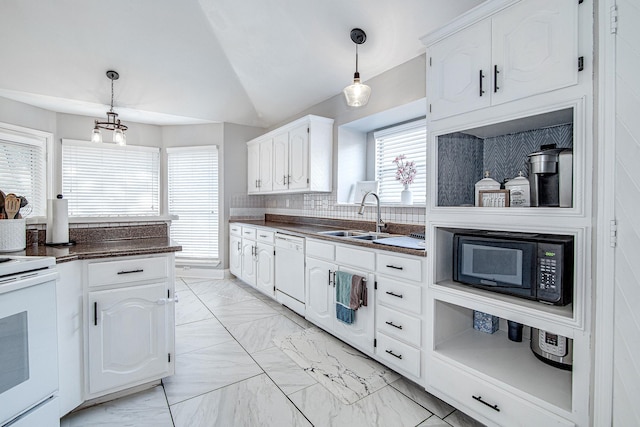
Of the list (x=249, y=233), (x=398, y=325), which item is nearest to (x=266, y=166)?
(x=249, y=233)

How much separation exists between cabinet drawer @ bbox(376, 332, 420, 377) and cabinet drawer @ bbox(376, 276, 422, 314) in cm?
25

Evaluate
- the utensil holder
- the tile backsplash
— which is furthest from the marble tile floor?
the tile backsplash

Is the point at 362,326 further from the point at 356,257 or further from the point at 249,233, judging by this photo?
the point at 249,233

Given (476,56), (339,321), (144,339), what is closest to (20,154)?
(144,339)

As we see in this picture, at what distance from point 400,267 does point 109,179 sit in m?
4.58

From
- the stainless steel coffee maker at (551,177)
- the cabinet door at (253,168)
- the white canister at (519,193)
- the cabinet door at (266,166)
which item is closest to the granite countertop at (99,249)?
the white canister at (519,193)

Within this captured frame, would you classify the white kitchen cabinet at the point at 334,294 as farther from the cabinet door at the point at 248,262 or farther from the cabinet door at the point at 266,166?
the cabinet door at the point at 266,166

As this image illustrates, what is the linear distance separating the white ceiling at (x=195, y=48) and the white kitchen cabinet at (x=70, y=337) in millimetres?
2649

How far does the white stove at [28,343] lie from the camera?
1234 millimetres

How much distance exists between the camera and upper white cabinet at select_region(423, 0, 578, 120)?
1302 millimetres

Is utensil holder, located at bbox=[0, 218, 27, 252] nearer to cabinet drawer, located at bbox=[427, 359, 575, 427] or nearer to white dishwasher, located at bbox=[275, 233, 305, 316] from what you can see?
white dishwasher, located at bbox=[275, 233, 305, 316]

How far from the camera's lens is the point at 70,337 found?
1.67 metres

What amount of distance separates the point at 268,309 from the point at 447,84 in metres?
2.88

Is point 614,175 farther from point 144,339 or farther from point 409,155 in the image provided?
point 144,339
